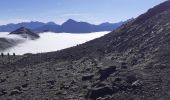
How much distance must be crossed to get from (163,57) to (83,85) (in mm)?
11462

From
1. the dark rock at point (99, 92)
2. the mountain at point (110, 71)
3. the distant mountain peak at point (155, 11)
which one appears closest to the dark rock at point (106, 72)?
the mountain at point (110, 71)

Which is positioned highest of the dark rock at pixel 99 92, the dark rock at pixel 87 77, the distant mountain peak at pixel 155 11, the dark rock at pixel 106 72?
the distant mountain peak at pixel 155 11

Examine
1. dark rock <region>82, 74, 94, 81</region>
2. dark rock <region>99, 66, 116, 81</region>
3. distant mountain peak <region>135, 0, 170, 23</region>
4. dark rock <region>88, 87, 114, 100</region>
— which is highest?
distant mountain peak <region>135, 0, 170, 23</region>

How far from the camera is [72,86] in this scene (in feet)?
157

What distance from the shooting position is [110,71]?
159 ft

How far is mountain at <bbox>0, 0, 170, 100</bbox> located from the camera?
41166mm

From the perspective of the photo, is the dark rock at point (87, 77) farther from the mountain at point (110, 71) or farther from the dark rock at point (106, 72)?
the dark rock at point (106, 72)

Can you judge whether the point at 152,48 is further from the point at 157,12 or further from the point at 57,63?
the point at 157,12

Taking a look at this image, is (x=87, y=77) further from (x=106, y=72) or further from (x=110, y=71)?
(x=110, y=71)

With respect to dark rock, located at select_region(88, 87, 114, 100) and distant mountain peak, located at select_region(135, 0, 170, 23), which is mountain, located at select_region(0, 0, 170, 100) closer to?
dark rock, located at select_region(88, 87, 114, 100)

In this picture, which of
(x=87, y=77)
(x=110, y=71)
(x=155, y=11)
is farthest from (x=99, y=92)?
(x=155, y=11)

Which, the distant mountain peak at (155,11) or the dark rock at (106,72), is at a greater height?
the distant mountain peak at (155,11)

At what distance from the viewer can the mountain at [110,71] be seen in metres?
41.2

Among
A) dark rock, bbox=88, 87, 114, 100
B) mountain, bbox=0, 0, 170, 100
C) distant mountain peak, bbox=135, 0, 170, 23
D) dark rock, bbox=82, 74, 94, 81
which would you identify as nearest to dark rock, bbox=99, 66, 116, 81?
mountain, bbox=0, 0, 170, 100
